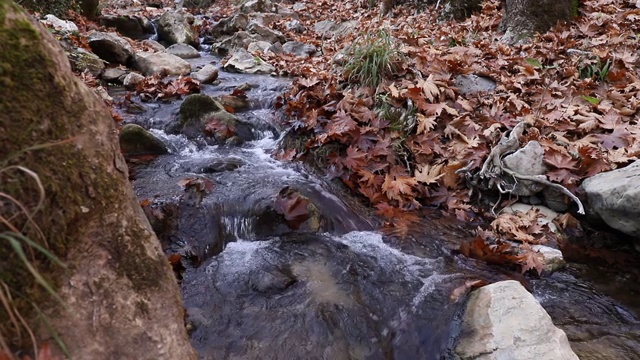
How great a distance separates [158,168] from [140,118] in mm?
1611

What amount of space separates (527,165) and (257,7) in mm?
13112

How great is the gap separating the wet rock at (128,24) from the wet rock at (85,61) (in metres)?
4.22

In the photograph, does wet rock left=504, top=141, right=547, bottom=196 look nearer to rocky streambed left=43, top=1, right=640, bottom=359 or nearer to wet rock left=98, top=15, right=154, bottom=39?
rocky streambed left=43, top=1, right=640, bottom=359

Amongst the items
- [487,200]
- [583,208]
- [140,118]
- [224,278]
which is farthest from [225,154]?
[583,208]

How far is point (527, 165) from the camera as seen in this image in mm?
3797

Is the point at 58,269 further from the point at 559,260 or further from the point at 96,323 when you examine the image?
the point at 559,260

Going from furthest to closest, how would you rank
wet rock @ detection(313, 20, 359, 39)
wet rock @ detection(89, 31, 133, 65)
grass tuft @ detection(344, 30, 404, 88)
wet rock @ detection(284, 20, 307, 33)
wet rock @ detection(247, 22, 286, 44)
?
1. wet rock @ detection(284, 20, 307, 33)
2. wet rock @ detection(247, 22, 286, 44)
3. wet rock @ detection(313, 20, 359, 39)
4. wet rock @ detection(89, 31, 133, 65)
5. grass tuft @ detection(344, 30, 404, 88)

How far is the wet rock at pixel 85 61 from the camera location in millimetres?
6508

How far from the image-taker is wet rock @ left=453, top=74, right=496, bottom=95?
Answer: 4875mm

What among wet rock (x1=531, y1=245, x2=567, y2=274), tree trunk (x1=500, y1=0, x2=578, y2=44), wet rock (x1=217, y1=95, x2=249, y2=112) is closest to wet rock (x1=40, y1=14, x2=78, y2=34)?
wet rock (x1=217, y1=95, x2=249, y2=112)

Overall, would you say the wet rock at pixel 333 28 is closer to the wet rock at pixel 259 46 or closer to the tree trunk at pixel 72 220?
the wet rock at pixel 259 46

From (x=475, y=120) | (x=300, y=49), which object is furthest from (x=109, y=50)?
(x=475, y=120)

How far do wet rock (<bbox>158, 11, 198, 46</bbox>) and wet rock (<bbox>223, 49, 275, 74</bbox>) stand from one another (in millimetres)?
3346

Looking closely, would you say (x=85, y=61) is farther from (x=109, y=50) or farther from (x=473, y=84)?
(x=473, y=84)
